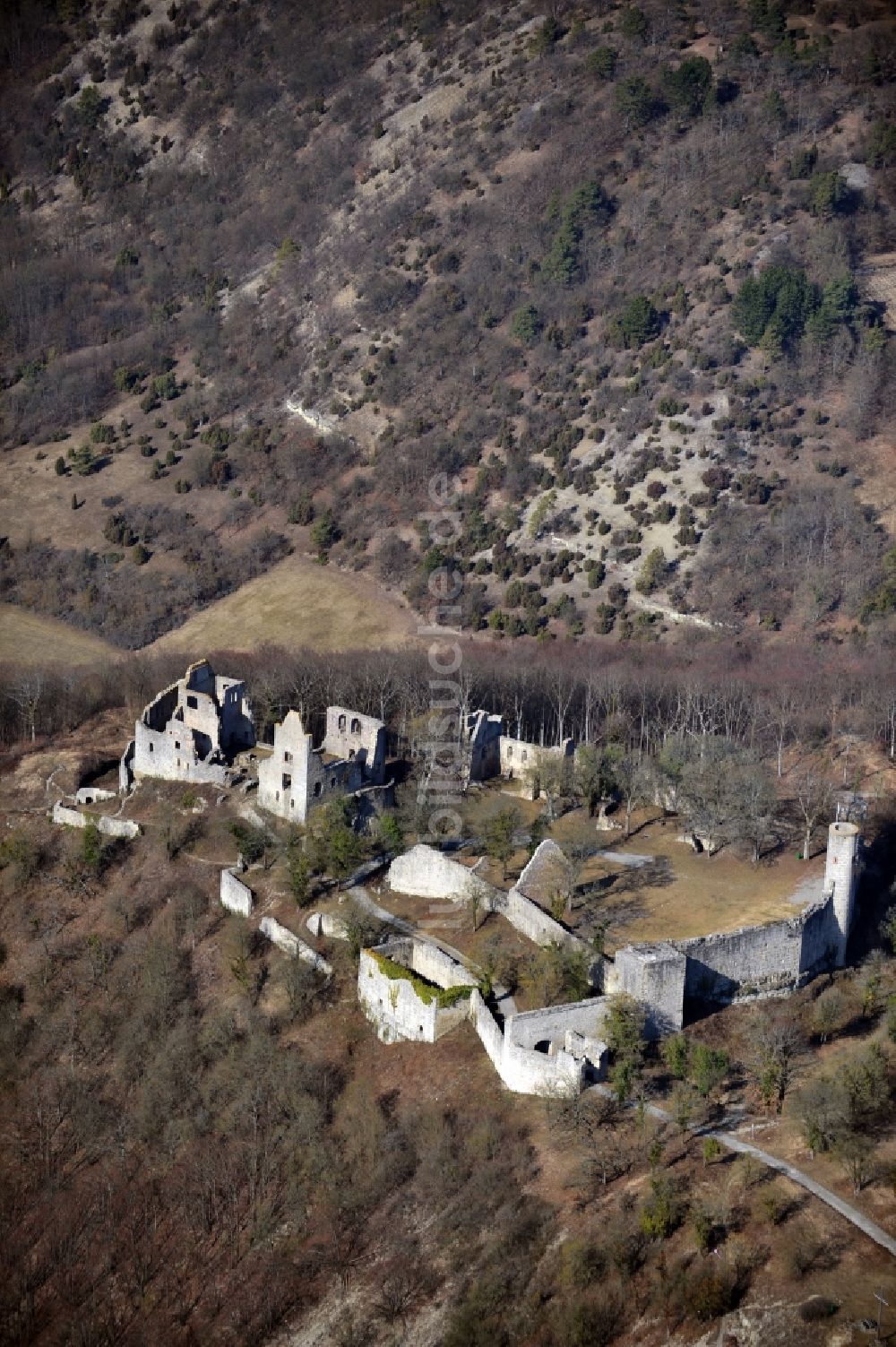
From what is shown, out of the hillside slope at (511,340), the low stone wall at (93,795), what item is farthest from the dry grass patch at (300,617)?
the low stone wall at (93,795)

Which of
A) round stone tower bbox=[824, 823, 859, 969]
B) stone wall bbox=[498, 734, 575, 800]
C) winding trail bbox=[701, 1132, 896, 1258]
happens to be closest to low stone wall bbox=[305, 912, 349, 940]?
stone wall bbox=[498, 734, 575, 800]

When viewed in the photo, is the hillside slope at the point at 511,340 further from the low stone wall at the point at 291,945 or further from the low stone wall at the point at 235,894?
the low stone wall at the point at 291,945

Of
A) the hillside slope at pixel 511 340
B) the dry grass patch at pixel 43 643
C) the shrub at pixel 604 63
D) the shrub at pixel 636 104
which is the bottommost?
the dry grass patch at pixel 43 643

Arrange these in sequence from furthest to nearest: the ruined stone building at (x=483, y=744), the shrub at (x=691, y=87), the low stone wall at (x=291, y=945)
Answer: the shrub at (x=691, y=87), the ruined stone building at (x=483, y=744), the low stone wall at (x=291, y=945)

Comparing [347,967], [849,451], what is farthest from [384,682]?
[849,451]

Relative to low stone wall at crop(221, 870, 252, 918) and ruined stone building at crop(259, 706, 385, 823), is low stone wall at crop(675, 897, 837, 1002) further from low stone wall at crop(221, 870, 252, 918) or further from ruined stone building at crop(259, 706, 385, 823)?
ruined stone building at crop(259, 706, 385, 823)

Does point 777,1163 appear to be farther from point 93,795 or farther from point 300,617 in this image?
point 300,617

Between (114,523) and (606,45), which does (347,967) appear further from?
(606,45)
